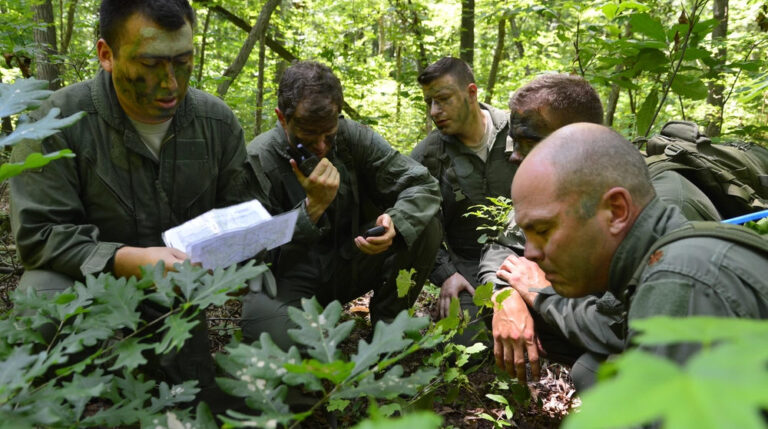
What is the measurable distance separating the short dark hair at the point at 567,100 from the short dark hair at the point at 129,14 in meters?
2.12

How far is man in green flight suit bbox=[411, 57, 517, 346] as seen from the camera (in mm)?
4684

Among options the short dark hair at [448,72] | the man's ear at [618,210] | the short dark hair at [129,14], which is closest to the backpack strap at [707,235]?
the man's ear at [618,210]

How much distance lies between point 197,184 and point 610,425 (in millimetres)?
3132

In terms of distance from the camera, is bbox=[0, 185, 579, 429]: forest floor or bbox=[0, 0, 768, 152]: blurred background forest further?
bbox=[0, 0, 768, 152]: blurred background forest

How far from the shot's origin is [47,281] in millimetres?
2756

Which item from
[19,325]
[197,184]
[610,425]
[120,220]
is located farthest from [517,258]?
[610,425]

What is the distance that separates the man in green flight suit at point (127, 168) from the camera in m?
2.77

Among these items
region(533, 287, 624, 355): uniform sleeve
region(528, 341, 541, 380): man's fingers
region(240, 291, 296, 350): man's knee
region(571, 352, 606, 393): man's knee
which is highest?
region(533, 287, 624, 355): uniform sleeve

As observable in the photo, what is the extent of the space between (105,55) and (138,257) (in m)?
1.18

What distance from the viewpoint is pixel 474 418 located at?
122 inches

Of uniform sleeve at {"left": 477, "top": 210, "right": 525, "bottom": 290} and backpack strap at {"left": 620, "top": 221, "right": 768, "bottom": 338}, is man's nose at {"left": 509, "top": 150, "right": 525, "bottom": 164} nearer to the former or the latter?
uniform sleeve at {"left": 477, "top": 210, "right": 525, "bottom": 290}

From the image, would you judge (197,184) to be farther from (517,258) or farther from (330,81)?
(517,258)

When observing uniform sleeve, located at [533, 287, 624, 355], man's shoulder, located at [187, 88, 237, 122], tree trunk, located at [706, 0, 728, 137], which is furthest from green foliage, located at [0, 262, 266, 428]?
tree trunk, located at [706, 0, 728, 137]

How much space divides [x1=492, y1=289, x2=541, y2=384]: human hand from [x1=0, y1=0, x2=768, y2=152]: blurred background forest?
64.3 inches
